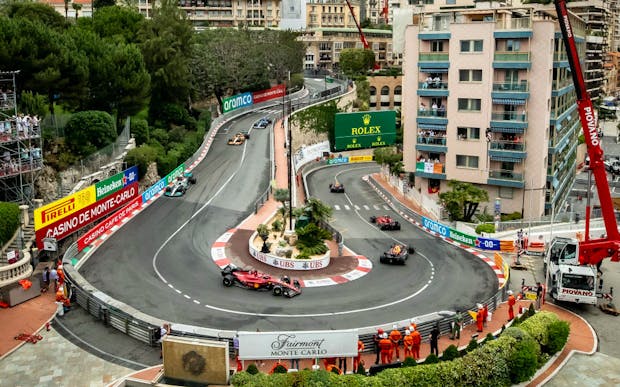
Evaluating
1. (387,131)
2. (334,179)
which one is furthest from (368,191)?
(387,131)

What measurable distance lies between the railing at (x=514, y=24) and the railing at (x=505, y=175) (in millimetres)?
13304

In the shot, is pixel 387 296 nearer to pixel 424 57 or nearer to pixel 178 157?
pixel 424 57

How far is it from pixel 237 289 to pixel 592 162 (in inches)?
937

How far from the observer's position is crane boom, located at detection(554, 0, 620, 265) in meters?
42.4

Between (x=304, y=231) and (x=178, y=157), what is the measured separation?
93.7ft

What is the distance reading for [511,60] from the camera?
62281mm

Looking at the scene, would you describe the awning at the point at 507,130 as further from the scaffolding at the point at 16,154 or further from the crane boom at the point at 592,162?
the scaffolding at the point at 16,154

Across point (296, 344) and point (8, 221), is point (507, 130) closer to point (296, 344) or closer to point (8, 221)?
point (296, 344)

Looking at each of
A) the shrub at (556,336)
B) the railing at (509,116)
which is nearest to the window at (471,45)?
the railing at (509,116)

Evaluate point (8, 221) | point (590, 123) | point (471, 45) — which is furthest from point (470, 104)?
point (8, 221)

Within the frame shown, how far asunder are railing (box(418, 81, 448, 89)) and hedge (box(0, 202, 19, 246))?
4015cm

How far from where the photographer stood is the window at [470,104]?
64875mm

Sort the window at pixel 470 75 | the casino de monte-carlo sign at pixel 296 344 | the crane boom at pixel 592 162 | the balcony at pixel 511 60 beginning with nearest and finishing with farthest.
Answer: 1. the casino de monte-carlo sign at pixel 296 344
2. the crane boom at pixel 592 162
3. the balcony at pixel 511 60
4. the window at pixel 470 75

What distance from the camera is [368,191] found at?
78875mm
